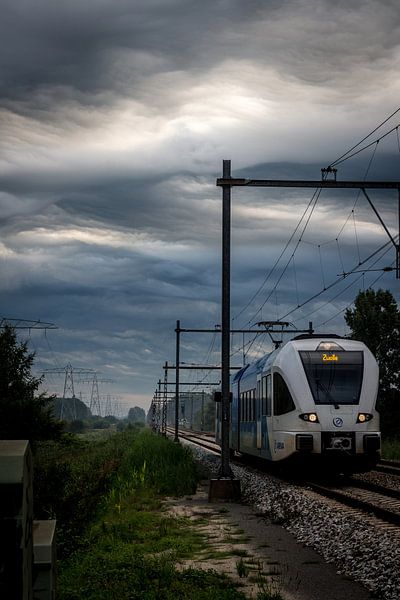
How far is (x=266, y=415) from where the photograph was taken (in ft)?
70.4

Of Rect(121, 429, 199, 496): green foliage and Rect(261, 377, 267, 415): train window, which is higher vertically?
Rect(261, 377, 267, 415): train window

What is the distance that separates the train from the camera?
61.0ft

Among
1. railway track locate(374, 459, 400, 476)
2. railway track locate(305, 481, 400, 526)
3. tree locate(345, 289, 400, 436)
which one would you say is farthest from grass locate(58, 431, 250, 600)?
tree locate(345, 289, 400, 436)

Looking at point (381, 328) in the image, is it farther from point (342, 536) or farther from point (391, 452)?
point (342, 536)

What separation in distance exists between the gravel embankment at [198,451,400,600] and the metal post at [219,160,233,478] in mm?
1228

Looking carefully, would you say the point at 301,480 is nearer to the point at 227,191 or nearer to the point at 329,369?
the point at 329,369

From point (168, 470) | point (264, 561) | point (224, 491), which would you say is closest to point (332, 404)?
point (224, 491)

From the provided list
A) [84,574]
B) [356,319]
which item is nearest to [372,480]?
[84,574]

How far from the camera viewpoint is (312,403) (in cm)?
1880

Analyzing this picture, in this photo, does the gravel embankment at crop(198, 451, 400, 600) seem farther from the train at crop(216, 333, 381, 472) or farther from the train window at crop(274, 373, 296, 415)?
the train window at crop(274, 373, 296, 415)

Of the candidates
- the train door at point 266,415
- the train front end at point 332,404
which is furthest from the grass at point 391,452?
the train front end at point 332,404

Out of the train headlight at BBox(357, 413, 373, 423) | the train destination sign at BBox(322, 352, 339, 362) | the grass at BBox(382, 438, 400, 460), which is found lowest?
the grass at BBox(382, 438, 400, 460)

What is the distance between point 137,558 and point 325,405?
10.3 m

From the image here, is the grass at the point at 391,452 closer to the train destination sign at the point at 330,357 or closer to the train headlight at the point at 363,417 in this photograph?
the train headlight at the point at 363,417
